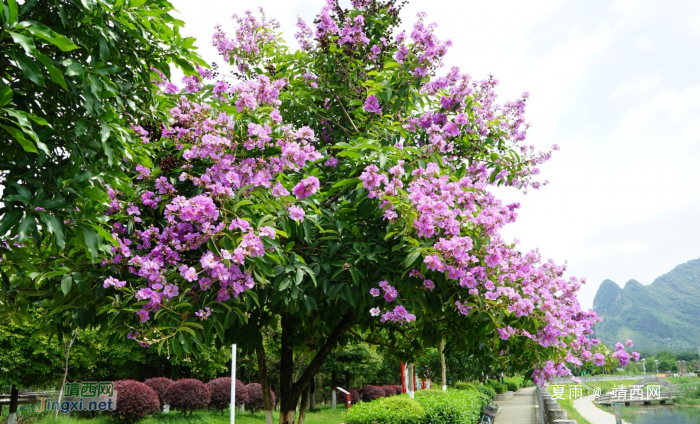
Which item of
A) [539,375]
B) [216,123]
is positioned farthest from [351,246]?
[539,375]

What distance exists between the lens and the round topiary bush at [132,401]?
1464 centimetres

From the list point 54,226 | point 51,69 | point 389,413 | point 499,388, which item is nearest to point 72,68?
point 51,69

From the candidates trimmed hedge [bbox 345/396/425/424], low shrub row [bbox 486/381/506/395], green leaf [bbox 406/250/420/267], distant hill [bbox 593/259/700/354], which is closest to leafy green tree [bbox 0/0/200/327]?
green leaf [bbox 406/250/420/267]

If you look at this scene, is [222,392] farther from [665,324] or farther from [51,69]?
[665,324]

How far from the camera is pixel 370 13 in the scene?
5035 millimetres

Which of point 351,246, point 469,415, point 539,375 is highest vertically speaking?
point 351,246

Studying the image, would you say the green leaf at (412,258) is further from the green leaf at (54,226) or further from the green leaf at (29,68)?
the green leaf at (29,68)

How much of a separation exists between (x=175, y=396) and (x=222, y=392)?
2495mm

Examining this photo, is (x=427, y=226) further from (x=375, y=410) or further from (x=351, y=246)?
(x=375, y=410)

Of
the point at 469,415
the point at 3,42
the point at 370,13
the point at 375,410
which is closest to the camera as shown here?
the point at 3,42

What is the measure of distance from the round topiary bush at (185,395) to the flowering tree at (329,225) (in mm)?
13710

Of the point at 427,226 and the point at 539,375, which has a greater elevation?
the point at 427,226

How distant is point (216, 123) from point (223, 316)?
128 cm

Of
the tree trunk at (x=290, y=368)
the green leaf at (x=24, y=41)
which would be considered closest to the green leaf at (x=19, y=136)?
the green leaf at (x=24, y=41)
